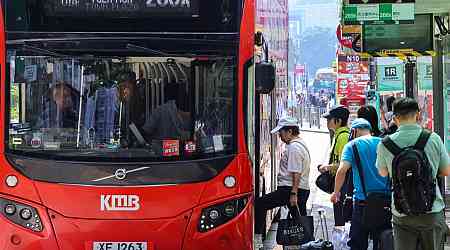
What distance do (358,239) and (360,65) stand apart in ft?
76.1

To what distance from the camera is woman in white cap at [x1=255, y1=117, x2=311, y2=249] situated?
332 inches

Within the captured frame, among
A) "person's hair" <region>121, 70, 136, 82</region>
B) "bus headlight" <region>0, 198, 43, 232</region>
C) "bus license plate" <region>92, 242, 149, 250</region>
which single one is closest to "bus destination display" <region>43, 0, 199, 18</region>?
"person's hair" <region>121, 70, 136, 82</region>

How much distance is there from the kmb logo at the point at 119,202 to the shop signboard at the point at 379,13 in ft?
16.8

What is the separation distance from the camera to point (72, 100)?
618 cm

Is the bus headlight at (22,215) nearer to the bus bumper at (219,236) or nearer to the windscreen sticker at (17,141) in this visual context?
the windscreen sticker at (17,141)

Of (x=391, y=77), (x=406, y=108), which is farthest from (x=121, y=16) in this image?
(x=391, y=77)

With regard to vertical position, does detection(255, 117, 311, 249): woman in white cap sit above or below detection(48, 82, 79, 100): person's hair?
below

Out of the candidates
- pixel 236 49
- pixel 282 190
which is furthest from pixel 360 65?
pixel 236 49

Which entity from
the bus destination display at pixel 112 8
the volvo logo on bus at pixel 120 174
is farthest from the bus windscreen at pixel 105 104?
the bus destination display at pixel 112 8

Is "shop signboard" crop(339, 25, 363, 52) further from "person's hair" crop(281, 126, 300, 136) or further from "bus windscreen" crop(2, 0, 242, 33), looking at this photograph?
"bus windscreen" crop(2, 0, 242, 33)

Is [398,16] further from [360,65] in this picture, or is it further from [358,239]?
[360,65]

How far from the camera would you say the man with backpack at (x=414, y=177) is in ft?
18.8

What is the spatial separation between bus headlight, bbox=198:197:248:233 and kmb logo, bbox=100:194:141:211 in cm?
56

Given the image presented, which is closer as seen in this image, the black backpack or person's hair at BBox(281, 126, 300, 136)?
the black backpack
